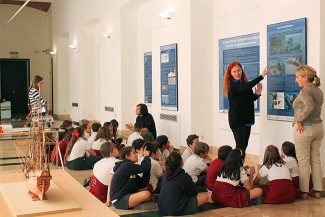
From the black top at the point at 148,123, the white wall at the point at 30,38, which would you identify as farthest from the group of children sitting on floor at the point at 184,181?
the white wall at the point at 30,38

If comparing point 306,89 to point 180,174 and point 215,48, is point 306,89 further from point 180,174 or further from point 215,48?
point 215,48

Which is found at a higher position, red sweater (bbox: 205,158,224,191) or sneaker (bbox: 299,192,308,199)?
red sweater (bbox: 205,158,224,191)

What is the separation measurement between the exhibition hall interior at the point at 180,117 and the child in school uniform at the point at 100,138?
0.04 metres

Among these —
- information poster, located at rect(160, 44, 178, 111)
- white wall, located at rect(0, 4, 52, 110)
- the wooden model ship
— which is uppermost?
white wall, located at rect(0, 4, 52, 110)

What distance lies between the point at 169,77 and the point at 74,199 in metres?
8.53

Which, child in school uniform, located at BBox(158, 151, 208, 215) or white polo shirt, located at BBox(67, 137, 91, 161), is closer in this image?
child in school uniform, located at BBox(158, 151, 208, 215)

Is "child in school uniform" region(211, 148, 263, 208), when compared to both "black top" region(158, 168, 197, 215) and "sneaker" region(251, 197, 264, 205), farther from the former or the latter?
"black top" region(158, 168, 197, 215)

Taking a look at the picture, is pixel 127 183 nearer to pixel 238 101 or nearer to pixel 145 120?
pixel 238 101

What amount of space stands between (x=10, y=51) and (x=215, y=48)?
19.3m

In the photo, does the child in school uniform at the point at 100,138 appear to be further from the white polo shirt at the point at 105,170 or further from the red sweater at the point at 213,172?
the red sweater at the point at 213,172

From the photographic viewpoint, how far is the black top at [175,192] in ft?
17.5

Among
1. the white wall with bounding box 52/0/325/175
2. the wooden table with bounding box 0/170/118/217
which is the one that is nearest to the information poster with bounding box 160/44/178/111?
the white wall with bounding box 52/0/325/175

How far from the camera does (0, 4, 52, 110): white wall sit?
26.3 metres

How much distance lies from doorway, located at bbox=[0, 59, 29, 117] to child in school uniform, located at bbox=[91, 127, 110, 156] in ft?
61.8
